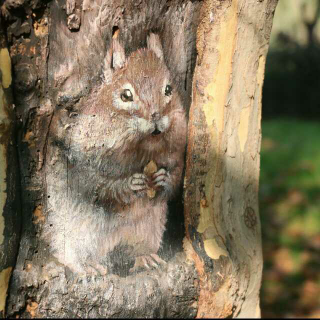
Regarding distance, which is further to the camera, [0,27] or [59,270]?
[59,270]

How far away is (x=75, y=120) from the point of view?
1296mm

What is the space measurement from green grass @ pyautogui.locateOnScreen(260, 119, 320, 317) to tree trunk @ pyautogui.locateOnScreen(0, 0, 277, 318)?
4.33ft

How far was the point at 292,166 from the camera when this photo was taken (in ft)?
13.1

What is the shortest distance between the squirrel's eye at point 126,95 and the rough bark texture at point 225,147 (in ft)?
0.64

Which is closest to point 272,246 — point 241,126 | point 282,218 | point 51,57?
point 282,218

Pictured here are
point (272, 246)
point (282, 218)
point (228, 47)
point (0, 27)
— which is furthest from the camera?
point (282, 218)

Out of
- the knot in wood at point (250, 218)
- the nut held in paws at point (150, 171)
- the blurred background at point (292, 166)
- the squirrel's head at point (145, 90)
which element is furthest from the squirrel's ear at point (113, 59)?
the blurred background at point (292, 166)

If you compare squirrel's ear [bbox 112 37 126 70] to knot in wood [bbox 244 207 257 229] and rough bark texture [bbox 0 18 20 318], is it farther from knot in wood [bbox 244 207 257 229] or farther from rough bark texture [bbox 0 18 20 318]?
knot in wood [bbox 244 207 257 229]

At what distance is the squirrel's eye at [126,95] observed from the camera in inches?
51.9

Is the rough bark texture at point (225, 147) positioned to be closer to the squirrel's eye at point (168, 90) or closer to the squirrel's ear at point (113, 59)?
the squirrel's eye at point (168, 90)

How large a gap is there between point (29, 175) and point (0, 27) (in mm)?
364

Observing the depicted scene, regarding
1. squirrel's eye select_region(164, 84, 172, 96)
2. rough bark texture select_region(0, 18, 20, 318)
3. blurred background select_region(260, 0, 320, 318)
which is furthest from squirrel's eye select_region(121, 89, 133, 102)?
blurred background select_region(260, 0, 320, 318)

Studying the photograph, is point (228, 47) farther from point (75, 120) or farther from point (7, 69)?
point (7, 69)

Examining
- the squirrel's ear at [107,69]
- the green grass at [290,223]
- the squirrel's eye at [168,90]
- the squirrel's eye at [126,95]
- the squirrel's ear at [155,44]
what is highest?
the squirrel's ear at [155,44]
